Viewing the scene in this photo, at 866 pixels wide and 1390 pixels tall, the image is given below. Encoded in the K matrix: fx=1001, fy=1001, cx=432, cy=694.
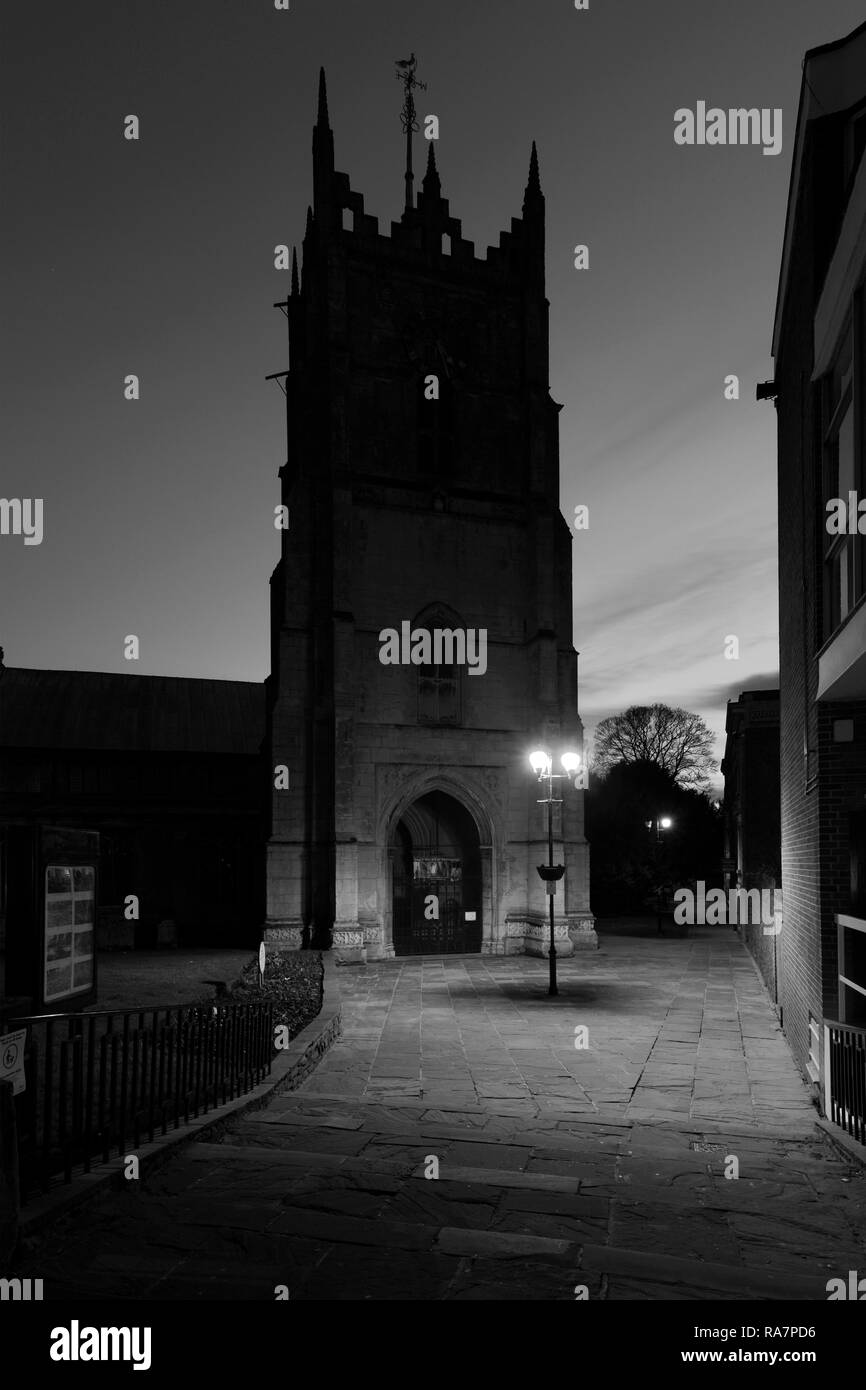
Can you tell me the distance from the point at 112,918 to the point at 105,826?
307 centimetres

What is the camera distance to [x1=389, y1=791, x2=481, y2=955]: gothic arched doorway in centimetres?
2552

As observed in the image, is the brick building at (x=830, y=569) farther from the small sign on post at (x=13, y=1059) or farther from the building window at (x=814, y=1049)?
the small sign on post at (x=13, y=1059)

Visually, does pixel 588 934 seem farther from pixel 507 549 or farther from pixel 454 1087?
pixel 454 1087

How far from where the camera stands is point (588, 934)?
25141 millimetres

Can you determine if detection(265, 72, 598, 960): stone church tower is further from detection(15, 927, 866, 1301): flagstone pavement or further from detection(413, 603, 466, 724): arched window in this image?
detection(15, 927, 866, 1301): flagstone pavement

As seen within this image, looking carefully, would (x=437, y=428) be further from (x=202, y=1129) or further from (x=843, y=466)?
(x=202, y=1129)

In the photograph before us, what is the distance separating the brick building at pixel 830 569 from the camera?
845 centimetres

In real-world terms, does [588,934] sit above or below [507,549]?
below

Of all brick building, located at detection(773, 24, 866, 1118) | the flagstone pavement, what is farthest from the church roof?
brick building, located at detection(773, 24, 866, 1118)

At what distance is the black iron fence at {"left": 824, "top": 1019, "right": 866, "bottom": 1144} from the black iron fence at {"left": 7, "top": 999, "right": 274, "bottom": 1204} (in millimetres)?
5280

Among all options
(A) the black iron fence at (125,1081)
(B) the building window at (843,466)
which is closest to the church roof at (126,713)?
(A) the black iron fence at (125,1081)

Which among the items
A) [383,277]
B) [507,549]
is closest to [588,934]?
[507,549]
